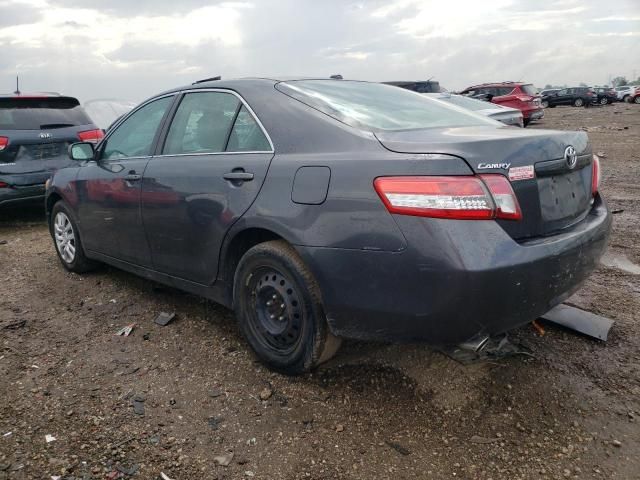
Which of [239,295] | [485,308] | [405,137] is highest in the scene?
[405,137]

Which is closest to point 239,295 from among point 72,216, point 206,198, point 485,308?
point 206,198

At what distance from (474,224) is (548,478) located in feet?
3.45

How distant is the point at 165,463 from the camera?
2.32 metres

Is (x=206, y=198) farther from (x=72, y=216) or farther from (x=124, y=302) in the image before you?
(x=72, y=216)

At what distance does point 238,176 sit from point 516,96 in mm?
20500

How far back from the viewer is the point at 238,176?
2.90 metres

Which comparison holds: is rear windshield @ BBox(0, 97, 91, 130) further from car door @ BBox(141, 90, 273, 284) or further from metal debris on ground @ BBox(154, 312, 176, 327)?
metal debris on ground @ BBox(154, 312, 176, 327)

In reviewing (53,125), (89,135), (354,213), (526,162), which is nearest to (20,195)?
(53,125)

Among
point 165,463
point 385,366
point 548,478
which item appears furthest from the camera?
point 385,366

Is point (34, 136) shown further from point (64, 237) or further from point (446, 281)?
point (446, 281)

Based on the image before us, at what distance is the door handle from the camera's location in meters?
2.85

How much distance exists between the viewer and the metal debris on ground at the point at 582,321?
3.25 m

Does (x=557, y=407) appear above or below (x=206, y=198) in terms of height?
below

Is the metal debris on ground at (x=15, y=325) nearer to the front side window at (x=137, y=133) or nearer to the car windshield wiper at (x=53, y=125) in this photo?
the front side window at (x=137, y=133)
